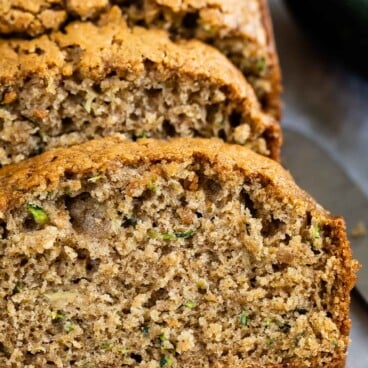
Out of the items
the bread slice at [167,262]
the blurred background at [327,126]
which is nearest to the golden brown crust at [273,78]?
the blurred background at [327,126]

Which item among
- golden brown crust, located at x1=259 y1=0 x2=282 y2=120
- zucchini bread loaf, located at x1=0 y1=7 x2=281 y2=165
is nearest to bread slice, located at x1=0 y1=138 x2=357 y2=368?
zucchini bread loaf, located at x1=0 y1=7 x2=281 y2=165

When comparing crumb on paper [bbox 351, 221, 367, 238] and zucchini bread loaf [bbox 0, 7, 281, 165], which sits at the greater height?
zucchini bread loaf [bbox 0, 7, 281, 165]

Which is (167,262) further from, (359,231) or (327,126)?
(327,126)

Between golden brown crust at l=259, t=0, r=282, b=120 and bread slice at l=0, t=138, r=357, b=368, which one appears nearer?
bread slice at l=0, t=138, r=357, b=368

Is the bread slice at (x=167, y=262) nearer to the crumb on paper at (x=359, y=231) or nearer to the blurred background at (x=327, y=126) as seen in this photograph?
the blurred background at (x=327, y=126)

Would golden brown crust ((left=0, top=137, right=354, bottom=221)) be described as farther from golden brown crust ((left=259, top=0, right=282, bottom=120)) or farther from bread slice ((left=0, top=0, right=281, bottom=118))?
golden brown crust ((left=259, top=0, right=282, bottom=120))

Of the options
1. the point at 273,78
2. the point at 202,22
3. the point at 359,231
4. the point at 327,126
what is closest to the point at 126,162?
the point at 202,22

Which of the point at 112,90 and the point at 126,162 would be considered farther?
the point at 112,90

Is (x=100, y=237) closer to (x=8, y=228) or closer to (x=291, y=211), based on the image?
(x=8, y=228)
